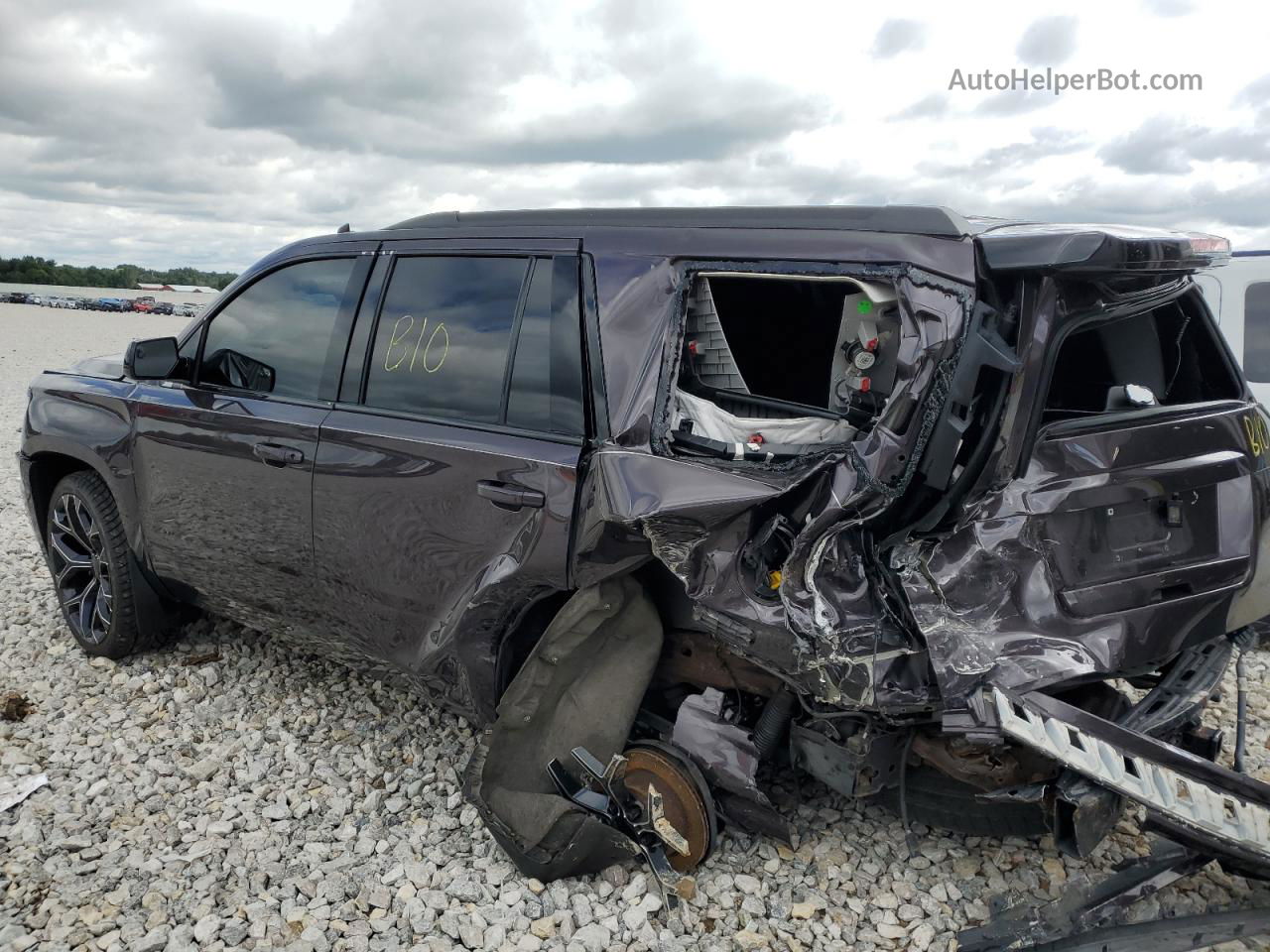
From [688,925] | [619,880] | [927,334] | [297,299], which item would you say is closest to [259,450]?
[297,299]

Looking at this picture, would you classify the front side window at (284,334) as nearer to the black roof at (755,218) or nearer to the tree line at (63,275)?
the black roof at (755,218)

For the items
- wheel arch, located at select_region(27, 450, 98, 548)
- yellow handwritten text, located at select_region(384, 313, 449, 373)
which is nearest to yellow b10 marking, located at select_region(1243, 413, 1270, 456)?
yellow handwritten text, located at select_region(384, 313, 449, 373)

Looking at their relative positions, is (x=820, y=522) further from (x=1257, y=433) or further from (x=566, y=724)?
(x=1257, y=433)

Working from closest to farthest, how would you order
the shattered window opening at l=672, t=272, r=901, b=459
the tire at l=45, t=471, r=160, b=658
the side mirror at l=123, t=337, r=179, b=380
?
the shattered window opening at l=672, t=272, r=901, b=459 → the side mirror at l=123, t=337, r=179, b=380 → the tire at l=45, t=471, r=160, b=658

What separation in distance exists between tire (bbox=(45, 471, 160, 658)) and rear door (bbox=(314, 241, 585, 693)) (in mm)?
1398

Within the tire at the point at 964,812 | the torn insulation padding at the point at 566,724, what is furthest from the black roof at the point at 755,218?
the tire at the point at 964,812

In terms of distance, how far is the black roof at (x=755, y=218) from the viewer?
239 cm

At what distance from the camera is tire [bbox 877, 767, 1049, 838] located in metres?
2.84

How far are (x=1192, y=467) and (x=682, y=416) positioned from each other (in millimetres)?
1454

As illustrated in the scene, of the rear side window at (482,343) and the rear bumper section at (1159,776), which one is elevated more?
the rear side window at (482,343)

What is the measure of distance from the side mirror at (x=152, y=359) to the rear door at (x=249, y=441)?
0.08m

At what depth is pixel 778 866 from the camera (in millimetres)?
2988

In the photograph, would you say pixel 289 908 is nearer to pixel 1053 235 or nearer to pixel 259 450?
pixel 259 450

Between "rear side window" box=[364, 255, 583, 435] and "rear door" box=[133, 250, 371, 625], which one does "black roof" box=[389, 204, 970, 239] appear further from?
"rear door" box=[133, 250, 371, 625]
